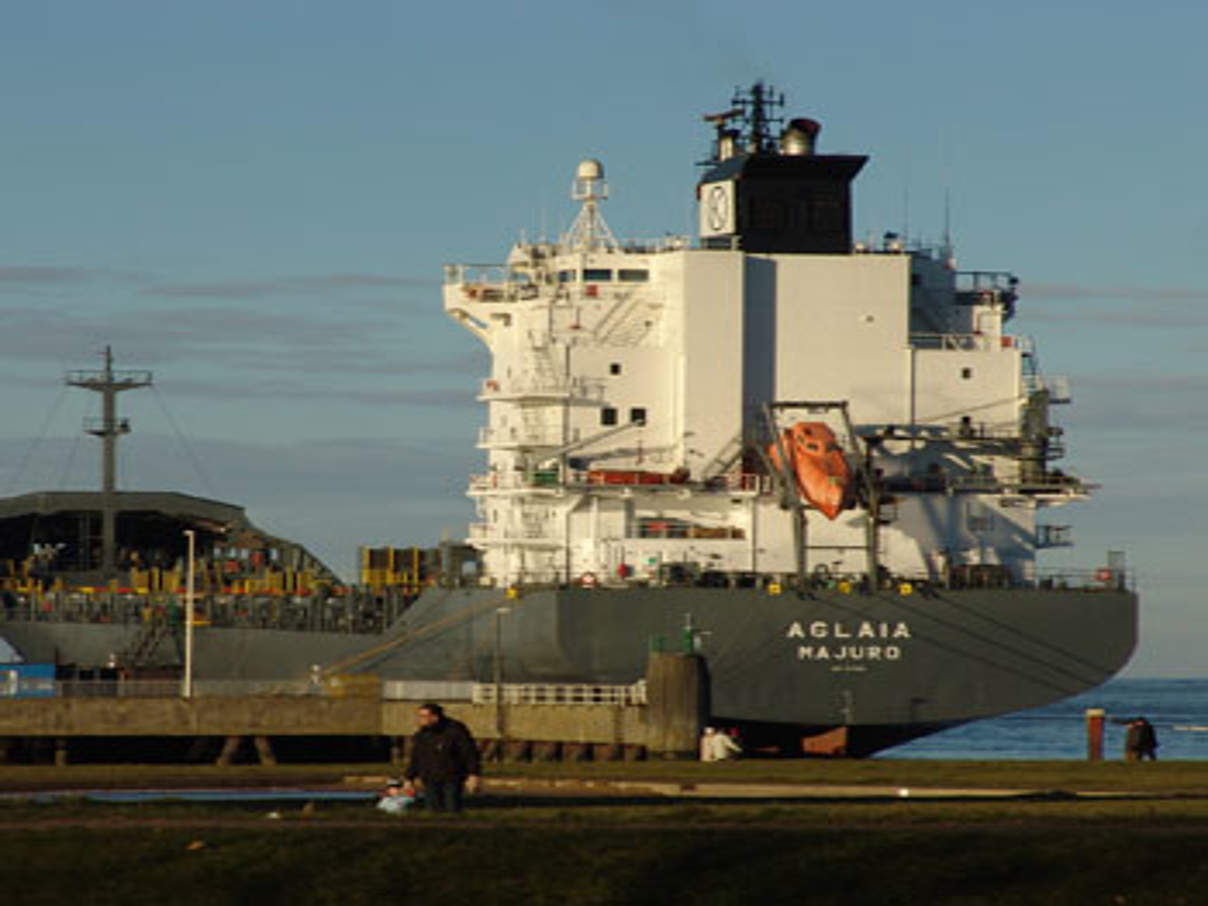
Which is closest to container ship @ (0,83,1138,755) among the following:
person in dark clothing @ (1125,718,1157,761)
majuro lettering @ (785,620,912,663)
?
majuro lettering @ (785,620,912,663)

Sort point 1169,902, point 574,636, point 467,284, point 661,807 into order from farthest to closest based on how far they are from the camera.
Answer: point 467,284
point 574,636
point 661,807
point 1169,902

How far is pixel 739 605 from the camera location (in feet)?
205

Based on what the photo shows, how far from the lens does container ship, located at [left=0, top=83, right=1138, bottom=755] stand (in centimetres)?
6272

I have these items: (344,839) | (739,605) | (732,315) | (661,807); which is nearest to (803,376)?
(732,315)

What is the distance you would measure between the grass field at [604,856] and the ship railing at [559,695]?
2818 centimetres

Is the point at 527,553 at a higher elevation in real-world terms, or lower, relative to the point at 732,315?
lower

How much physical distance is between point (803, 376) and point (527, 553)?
780 cm

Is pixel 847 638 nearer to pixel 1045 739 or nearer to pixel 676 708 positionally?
pixel 676 708

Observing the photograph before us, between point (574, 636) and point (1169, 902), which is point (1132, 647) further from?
point (1169, 902)

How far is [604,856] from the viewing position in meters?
25.9

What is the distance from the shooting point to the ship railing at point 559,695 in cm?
5909

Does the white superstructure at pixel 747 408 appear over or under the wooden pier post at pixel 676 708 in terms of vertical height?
over

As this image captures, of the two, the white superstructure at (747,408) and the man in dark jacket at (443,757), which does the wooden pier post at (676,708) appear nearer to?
the white superstructure at (747,408)

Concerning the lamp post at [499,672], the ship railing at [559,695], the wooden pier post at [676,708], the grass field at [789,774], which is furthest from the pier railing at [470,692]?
the grass field at [789,774]
